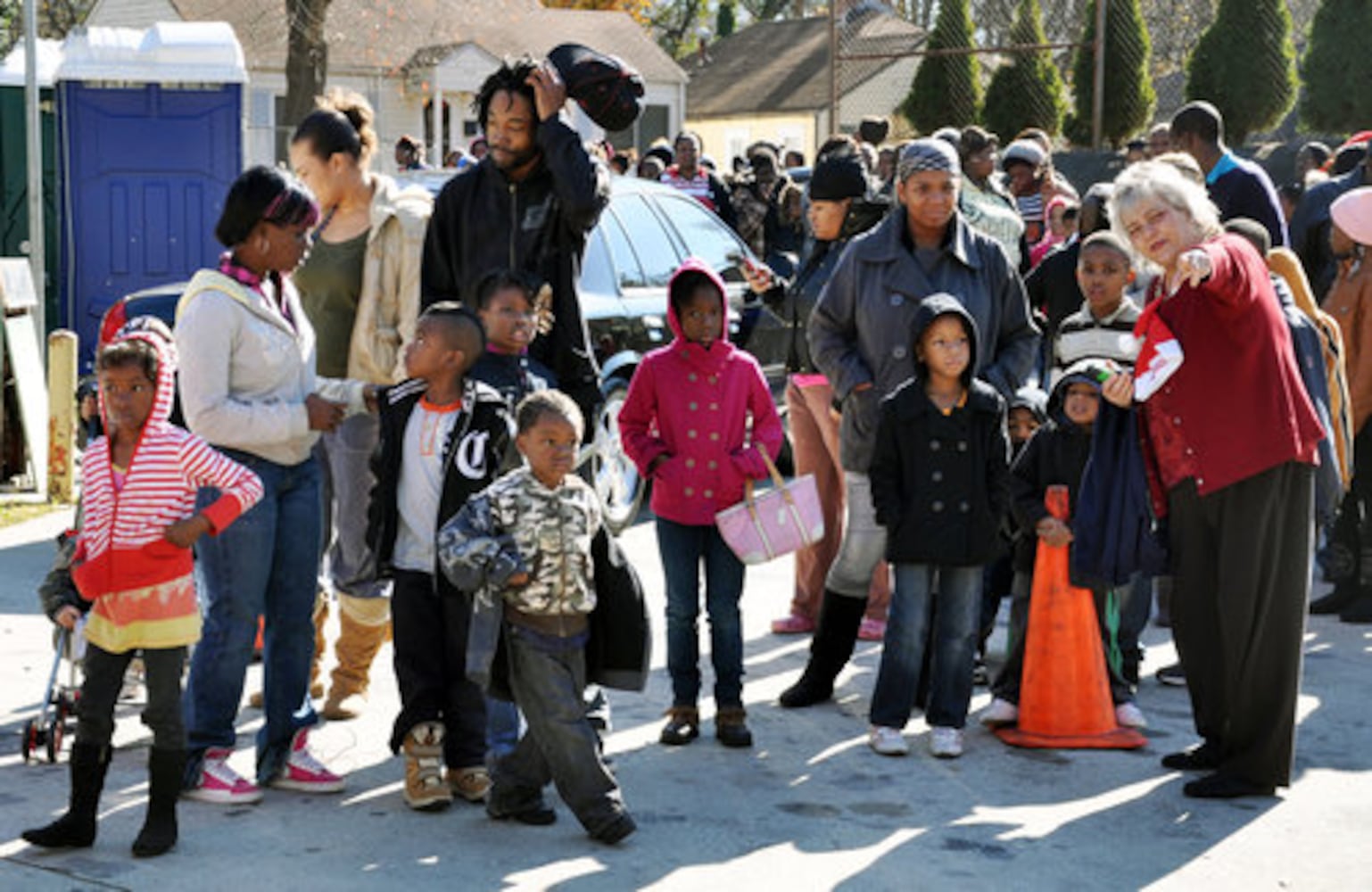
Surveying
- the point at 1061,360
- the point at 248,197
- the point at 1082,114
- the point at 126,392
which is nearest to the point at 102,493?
the point at 126,392

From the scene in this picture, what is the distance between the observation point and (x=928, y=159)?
276 inches

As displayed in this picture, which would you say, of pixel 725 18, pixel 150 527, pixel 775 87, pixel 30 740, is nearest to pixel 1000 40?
pixel 775 87

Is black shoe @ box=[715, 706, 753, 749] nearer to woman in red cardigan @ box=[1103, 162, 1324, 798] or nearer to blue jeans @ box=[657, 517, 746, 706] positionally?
blue jeans @ box=[657, 517, 746, 706]

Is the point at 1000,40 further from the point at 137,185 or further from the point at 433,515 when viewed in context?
the point at 433,515

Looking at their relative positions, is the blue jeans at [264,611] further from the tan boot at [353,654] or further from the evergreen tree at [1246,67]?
the evergreen tree at [1246,67]

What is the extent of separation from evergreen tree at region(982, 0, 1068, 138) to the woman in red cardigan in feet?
63.9

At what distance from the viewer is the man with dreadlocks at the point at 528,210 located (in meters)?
6.29

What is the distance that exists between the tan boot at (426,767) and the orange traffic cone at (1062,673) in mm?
2066

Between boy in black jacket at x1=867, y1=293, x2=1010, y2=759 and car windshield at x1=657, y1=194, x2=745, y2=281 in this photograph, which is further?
car windshield at x1=657, y1=194, x2=745, y2=281

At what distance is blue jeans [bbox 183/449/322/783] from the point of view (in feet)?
19.2

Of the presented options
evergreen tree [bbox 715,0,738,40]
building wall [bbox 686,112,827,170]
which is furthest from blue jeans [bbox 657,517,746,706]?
evergreen tree [bbox 715,0,738,40]

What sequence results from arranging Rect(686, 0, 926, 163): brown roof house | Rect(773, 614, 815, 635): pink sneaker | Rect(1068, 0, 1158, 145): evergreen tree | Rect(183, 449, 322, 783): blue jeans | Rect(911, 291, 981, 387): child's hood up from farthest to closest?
Rect(686, 0, 926, 163): brown roof house → Rect(1068, 0, 1158, 145): evergreen tree → Rect(773, 614, 815, 635): pink sneaker → Rect(911, 291, 981, 387): child's hood up → Rect(183, 449, 322, 783): blue jeans

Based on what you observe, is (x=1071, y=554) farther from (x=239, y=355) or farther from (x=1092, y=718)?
(x=239, y=355)

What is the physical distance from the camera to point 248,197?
577cm
